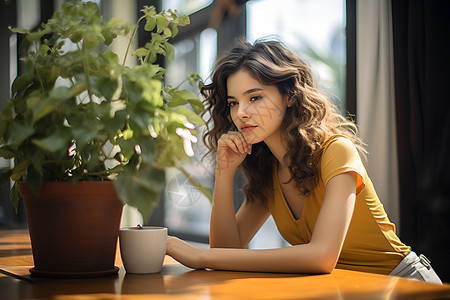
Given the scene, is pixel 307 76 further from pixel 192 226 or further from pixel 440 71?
pixel 192 226

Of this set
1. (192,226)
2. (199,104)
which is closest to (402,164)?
(199,104)

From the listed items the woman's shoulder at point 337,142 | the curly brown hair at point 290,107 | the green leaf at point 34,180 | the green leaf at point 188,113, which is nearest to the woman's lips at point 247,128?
the curly brown hair at point 290,107

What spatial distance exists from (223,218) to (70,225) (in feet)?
2.61

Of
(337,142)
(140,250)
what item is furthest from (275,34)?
(140,250)

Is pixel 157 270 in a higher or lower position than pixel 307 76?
lower

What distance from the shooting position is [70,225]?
0.90 m

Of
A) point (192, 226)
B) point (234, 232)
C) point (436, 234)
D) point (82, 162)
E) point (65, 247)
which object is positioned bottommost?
point (192, 226)

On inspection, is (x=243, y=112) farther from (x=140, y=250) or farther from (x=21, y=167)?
(x=21, y=167)

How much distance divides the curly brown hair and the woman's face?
0.03 metres

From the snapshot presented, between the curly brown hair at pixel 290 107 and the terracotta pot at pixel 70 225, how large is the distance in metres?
0.78

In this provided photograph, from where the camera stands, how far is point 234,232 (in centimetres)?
165

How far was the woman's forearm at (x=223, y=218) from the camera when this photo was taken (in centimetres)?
163

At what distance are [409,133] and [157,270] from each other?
5.90 feet

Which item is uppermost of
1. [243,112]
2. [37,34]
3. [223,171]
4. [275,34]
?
[275,34]
